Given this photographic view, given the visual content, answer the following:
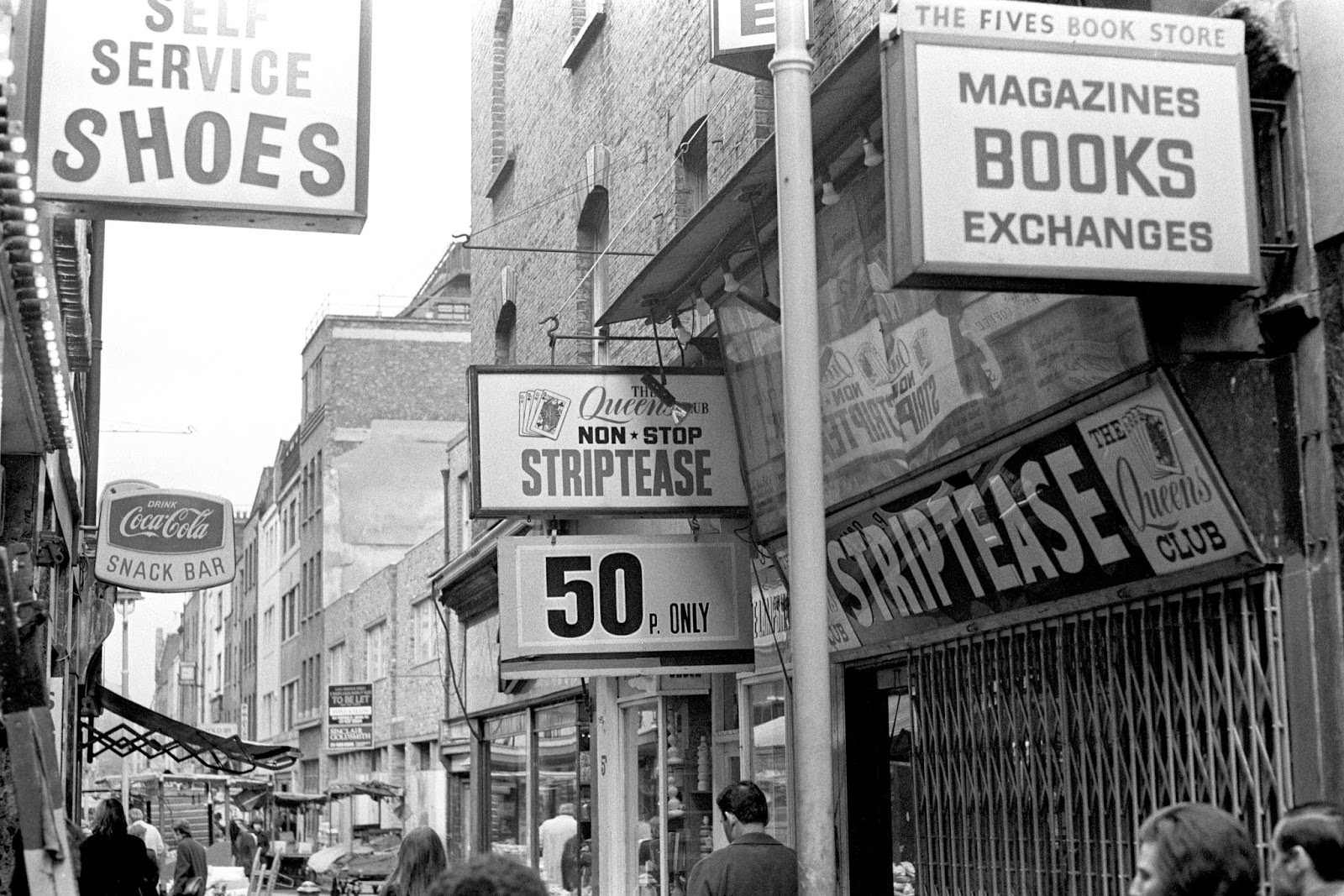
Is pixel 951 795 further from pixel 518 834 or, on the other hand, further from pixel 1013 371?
pixel 518 834

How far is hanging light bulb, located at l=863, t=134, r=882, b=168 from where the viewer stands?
8305 mm

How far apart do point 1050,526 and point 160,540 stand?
1189 centimetres

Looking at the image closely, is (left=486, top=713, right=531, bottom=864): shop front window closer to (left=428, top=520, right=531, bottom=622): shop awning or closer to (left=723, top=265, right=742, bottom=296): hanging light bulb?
(left=428, top=520, right=531, bottom=622): shop awning

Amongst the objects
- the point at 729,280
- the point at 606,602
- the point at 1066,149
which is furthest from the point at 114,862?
the point at 1066,149

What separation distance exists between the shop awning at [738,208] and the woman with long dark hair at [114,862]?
4513 mm

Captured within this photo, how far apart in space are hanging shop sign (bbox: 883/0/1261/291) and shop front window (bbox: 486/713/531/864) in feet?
47.3

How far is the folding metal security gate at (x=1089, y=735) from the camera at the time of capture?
620 cm

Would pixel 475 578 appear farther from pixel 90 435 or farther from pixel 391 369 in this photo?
pixel 391 369

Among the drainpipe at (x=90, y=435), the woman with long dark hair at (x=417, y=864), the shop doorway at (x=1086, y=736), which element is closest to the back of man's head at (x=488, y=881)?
the shop doorway at (x=1086, y=736)

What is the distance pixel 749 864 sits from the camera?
25.8 ft

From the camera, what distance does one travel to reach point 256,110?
24.0 ft

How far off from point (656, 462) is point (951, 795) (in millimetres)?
3401

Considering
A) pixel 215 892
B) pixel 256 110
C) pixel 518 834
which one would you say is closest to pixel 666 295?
pixel 256 110

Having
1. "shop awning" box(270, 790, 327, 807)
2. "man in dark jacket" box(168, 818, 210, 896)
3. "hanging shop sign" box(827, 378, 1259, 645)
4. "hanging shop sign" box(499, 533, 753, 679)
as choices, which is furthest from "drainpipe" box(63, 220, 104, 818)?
"shop awning" box(270, 790, 327, 807)
